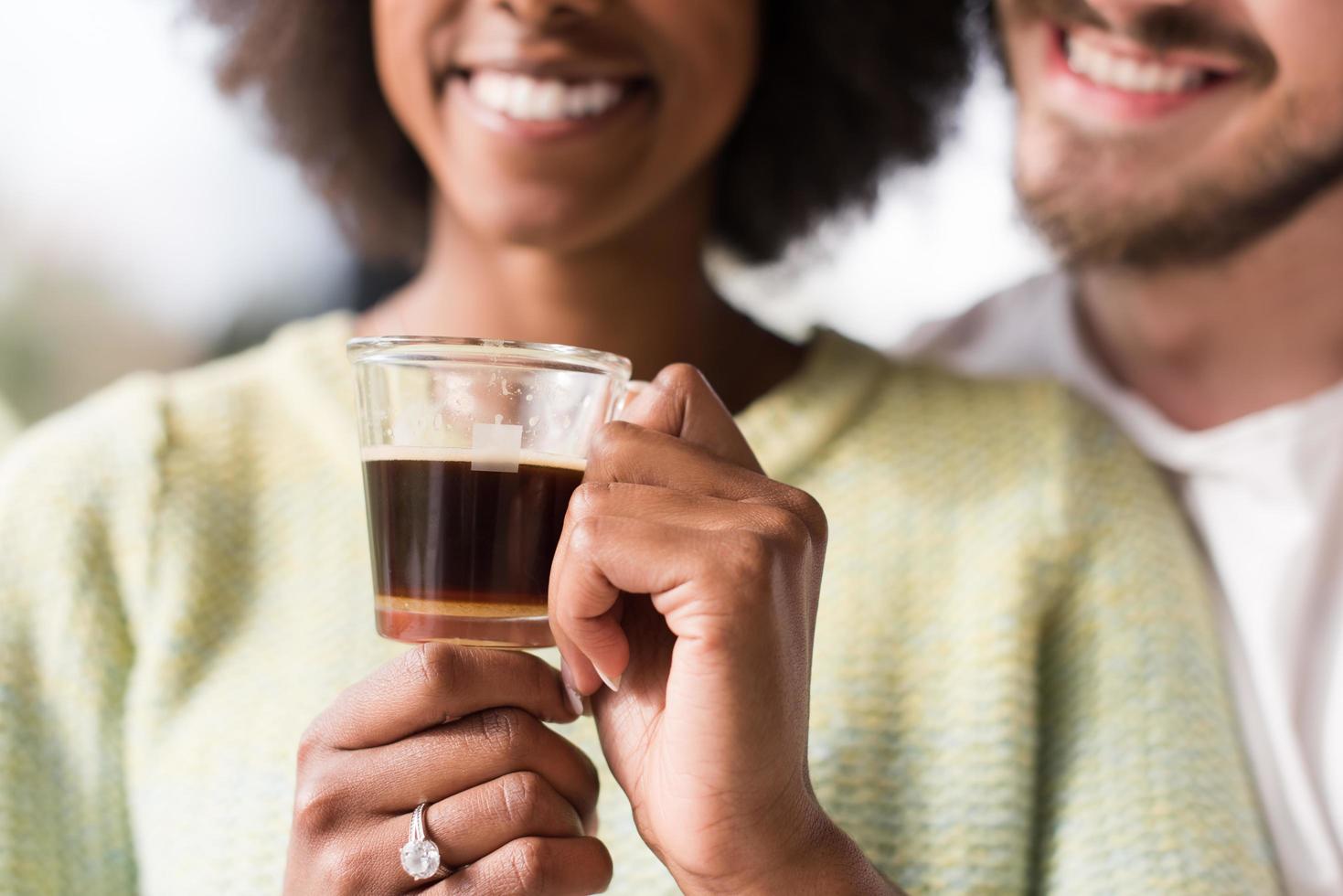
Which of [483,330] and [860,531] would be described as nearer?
[860,531]

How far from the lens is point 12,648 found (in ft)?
4.36

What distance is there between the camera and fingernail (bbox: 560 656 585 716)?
98cm

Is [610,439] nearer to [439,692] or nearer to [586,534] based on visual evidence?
[586,534]

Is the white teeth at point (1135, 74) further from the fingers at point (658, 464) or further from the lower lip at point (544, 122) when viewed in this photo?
the fingers at point (658, 464)

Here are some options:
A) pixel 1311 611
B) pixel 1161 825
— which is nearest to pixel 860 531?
pixel 1161 825

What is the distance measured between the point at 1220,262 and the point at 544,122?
0.83m

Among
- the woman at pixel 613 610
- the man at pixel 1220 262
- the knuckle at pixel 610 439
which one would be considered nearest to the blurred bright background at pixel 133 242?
the man at pixel 1220 262

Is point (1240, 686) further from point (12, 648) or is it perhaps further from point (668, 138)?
point (12, 648)

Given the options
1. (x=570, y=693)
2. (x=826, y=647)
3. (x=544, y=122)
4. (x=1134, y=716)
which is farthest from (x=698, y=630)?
(x=544, y=122)

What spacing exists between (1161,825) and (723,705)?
0.55 meters

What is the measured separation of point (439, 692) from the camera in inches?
37.2

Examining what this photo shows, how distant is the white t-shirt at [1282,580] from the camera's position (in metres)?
1.38

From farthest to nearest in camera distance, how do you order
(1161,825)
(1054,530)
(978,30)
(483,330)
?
1. (978,30)
2. (483,330)
3. (1054,530)
4. (1161,825)

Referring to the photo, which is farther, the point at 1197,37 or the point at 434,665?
the point at 1197,37
